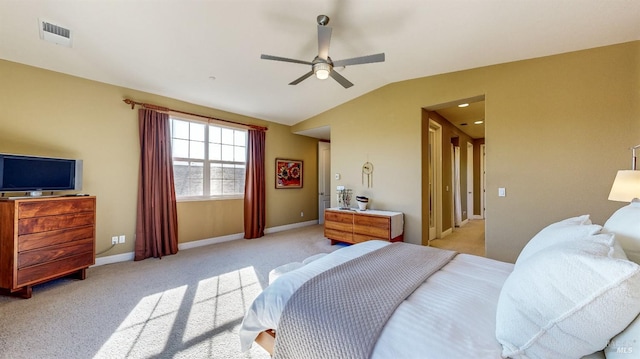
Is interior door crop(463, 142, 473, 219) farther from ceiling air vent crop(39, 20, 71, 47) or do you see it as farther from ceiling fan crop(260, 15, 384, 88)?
ceiling air vent crop(39, 20, 71, 47)

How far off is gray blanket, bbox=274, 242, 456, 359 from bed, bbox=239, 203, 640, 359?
11mm

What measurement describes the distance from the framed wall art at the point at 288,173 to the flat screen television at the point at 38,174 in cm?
339

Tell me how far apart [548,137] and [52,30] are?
5.57m

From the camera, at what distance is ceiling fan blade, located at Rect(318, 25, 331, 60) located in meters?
2.23

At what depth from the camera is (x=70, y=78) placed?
10.7 ft

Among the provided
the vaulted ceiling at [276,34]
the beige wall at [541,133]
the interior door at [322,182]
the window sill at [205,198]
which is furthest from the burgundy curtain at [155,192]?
the beige wall at [541,133]

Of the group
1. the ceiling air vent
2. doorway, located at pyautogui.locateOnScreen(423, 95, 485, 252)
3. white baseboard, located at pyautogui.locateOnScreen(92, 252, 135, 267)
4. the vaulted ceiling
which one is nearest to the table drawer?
doorway, located at pyautogui.locateOnScreen(423, 95, 485, 252)

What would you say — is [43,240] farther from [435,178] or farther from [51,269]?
[435,178]

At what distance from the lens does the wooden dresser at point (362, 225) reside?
3828mm

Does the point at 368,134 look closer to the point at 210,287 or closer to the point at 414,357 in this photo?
the point at 210,287

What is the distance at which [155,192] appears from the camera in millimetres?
3818

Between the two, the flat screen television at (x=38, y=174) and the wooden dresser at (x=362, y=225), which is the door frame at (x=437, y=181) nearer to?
the wooden dresser at (x=362, y=225)

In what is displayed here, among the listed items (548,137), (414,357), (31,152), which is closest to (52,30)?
(31,152)

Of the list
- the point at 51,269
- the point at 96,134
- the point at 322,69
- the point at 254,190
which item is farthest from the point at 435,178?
the point at 51,269
